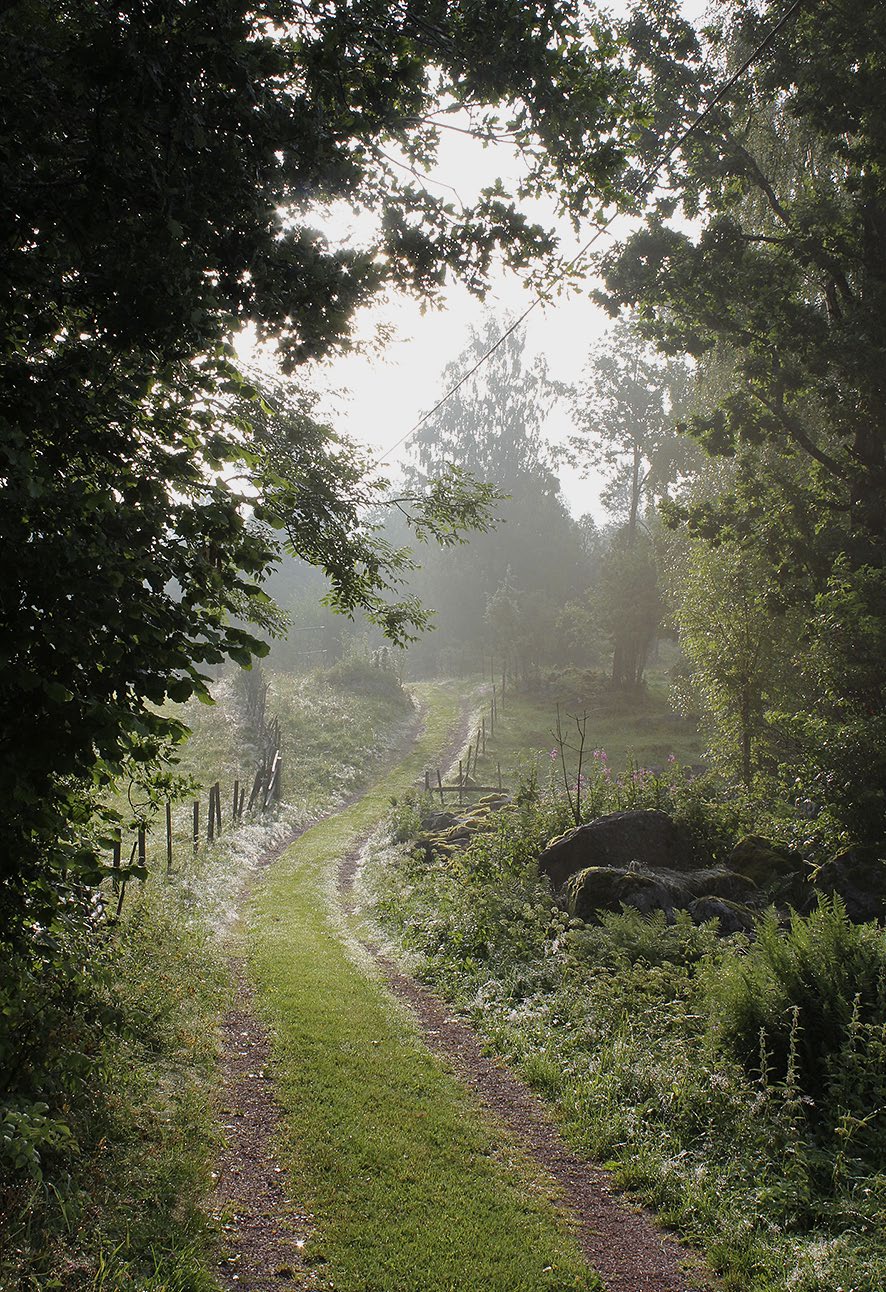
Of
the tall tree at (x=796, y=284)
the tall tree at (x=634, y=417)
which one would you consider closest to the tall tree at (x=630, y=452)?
the tall tree at (x=634, y=417)

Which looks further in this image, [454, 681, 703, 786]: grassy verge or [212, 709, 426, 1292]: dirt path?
[454, 681, 703, 786]: grassy verge

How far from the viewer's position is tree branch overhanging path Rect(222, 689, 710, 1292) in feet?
15.2

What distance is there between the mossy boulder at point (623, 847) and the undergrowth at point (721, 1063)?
4.93 ft

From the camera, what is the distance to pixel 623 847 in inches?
476

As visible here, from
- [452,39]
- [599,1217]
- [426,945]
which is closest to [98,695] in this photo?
[599,1217]

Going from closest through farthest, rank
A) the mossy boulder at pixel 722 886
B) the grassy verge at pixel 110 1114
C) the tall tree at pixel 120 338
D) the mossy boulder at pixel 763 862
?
1. the tall tree at pixel 120 338
2. the grassy verge at pixel 110 1114
3. the mossy boulder at pixel 722 886
4. the mossy boulder at pixel 763 862

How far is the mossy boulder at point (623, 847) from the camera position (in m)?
12.0

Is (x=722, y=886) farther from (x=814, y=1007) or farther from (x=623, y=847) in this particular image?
(x=814, y=1007)

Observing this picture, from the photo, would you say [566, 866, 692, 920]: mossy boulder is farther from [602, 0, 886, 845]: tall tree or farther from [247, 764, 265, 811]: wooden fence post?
[247, 764, 265, 811]: wooden fence post

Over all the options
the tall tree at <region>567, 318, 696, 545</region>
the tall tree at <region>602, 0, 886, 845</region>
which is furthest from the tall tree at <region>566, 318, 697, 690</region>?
the tall tree at <region>602, 0, 886, 845</region>

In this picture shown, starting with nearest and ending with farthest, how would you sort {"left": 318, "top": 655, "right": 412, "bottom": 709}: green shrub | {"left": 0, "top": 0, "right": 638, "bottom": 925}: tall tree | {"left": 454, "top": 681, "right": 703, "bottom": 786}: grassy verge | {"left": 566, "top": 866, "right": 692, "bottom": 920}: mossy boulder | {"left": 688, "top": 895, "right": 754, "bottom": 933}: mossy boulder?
{"left": 0, "top": 0, "right": 638, "bottom": 925}: tall tree → {"left": 688, "top": 895, "right": 754, "bottom": 933}: mossy boulder → {"left": 566, "top": 866, "right": 692, "bottom": 920}: mossy boulder → {"left": 454, "top": 681, "right": 703, "bottom": 786}: grassy verge → {"left": 318, "top": 655, "right": 412, "bottom": 709}: green shrub

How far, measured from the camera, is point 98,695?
321 cm

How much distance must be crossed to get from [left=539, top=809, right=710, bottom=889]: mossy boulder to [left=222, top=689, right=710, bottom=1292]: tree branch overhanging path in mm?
3511

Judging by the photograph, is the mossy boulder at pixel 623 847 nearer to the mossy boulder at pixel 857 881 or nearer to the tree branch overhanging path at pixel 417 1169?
the mossy boulder at pixel 857 881
